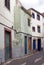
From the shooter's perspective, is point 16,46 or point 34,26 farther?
point 34,26

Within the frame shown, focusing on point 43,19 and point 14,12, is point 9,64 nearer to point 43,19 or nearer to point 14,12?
point 14,12

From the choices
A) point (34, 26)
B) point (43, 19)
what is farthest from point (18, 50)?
point (43, 19)

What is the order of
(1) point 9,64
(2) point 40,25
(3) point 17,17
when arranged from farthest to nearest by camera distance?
(2) point 40,25 → (3) point 17,17 → (1) point 9,64

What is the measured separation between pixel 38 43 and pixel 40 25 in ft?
12.8

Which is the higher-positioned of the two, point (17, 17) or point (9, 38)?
point (17, 17)

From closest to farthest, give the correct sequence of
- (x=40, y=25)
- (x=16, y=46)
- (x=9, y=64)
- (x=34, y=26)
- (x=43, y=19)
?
(x=9, y=64) → (x=16, y=46) → (x=34, y=26) → (x=40, y=25) → (x=43, y=19)

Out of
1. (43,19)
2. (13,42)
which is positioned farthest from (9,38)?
(43,19)

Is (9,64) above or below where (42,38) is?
below

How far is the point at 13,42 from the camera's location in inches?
637

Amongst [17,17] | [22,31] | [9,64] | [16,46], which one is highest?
[17,17]

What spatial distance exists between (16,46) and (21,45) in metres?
1.79

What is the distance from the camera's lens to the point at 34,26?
31016mm

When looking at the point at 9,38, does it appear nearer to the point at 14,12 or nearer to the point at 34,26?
the point at 14,12

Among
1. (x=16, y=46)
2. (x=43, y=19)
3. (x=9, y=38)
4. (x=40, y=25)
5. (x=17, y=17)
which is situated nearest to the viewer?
(x=9, y=38)
